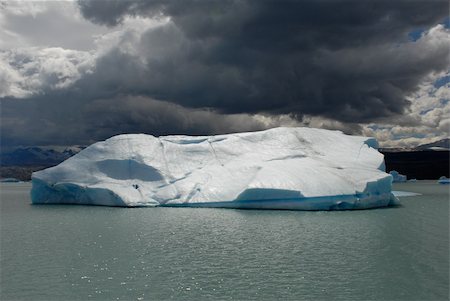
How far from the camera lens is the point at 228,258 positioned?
13133 mm

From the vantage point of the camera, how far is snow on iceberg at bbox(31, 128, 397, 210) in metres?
25.3

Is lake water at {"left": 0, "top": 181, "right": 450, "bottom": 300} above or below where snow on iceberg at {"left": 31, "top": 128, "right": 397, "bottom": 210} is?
below

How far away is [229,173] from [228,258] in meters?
15.6

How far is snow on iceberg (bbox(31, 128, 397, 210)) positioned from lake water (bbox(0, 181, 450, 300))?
315cm

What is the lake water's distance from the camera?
10.1 m

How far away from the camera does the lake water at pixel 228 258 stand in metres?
10.1

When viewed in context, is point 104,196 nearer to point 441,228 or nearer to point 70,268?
point 70,268

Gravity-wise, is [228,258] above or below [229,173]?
below

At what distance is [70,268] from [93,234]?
19.7 feet

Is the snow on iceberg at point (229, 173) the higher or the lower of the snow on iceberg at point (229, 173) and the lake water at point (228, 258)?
the higher

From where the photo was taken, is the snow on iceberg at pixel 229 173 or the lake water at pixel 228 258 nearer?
the lake water at pixel 228 258

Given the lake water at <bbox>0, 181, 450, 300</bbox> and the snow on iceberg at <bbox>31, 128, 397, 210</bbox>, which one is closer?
the lake water at <bbox>0, 181, 450, 300</bbox>

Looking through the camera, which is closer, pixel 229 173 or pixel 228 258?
pixel 228 258

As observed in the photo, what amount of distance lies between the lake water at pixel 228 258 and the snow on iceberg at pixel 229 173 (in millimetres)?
3148
